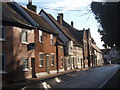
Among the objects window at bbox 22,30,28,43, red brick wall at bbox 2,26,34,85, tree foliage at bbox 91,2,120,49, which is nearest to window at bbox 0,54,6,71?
red brick wall at bbox 2,26,34,85

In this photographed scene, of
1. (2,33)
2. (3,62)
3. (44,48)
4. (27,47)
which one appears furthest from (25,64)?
(44,48)

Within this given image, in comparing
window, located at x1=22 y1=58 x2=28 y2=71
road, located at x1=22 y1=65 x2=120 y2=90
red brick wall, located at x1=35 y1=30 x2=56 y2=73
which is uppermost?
red brick wall, located at x1=35 y1=30 x2=56 y2=73

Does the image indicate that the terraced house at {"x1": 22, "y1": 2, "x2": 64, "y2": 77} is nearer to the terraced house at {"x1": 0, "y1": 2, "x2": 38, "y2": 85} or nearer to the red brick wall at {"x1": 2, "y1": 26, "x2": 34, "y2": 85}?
the terraced house at {"x1": 0, "y1": 2, "x2": 38, "y2": 85}

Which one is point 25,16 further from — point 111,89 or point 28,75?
point 111,89

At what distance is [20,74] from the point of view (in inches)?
1049

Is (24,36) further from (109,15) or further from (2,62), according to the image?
(109,15)

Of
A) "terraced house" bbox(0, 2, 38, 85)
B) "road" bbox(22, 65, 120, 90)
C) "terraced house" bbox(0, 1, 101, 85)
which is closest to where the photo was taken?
"road" bbox(22, 65, 120, 90)

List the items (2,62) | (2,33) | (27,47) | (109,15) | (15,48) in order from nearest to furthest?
(109,15) → (2,62) → (2,33) → (15,48) → (27,47)

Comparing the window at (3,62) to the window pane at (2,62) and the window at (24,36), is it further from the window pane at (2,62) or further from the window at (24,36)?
the window at (24,36)

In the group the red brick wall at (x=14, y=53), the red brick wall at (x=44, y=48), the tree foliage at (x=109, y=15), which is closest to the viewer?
the tree foliage at (x=109, y=15)

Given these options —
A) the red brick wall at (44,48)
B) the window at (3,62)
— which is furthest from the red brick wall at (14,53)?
the red brick wall at (44,48)

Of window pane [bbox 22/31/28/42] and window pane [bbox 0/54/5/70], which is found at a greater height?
window pane [bbox 22/31/28/42]

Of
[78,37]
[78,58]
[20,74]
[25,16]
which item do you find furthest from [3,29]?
[78,37]

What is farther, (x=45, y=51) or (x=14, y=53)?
(x=45, y=51)
